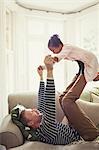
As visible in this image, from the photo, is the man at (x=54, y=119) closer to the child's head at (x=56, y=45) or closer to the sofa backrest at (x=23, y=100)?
the child's head at (x=56, y=45)

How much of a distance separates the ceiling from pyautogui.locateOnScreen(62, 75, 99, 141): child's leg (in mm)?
2485

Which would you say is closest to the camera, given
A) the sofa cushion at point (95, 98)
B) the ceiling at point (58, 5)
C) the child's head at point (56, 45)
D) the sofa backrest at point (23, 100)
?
the child's head at point (56, 45)

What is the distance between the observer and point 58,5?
4152mm

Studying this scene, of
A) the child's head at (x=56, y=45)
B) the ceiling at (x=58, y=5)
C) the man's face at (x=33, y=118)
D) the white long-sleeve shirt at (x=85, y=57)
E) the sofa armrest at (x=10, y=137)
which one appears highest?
the ceiling at (x=58, y=5)

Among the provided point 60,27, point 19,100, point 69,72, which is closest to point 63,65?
point 69,72

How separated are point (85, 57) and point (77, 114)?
44cm

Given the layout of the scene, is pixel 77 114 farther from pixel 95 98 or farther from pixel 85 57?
pixel 95 98

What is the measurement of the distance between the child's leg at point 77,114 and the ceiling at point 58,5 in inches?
97.8

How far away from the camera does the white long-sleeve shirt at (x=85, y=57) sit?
68.4 inches

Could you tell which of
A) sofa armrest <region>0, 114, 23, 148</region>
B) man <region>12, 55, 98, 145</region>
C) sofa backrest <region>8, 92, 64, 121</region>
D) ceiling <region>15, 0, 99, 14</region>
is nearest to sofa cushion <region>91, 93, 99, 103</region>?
sofa backrest <region>8, 92, 64, 121</region>

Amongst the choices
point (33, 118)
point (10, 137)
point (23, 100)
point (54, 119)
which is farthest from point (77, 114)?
point (23, 100)

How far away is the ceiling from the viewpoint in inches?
156

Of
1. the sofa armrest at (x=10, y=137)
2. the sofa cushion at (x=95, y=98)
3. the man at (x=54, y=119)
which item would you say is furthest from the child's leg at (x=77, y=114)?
the sofa cushion at (x=95, y=98)

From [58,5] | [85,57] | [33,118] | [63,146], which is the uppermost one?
[58,5]
